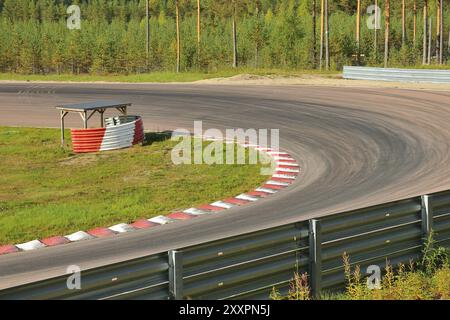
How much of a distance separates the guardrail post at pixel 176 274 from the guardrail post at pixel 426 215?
4.65 m

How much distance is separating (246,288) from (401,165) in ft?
44.6

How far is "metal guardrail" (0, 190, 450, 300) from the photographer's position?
819cm

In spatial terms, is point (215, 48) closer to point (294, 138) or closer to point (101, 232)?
point (294, 138)

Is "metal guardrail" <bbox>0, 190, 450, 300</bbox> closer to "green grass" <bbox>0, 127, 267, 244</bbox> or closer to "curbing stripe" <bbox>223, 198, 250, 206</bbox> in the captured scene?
"curbing stripe" <bbox>223, 198, 250, 206</bbox>

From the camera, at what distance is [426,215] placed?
37.2 ft

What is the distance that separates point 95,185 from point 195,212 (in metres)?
5.22

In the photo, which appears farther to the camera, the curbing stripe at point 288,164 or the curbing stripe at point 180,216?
the curbing stripe at point 288,164

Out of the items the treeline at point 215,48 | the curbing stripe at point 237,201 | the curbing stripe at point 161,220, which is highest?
the treeline at point 215,48

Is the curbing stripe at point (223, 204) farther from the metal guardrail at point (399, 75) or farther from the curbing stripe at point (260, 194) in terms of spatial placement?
the metal guardrail at point (399, 75)

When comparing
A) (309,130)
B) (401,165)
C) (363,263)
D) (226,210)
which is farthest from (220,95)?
(363,263)

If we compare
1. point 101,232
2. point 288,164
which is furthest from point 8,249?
point 288,164

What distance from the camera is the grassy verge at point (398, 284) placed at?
375 inches

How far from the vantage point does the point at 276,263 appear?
31.6ft

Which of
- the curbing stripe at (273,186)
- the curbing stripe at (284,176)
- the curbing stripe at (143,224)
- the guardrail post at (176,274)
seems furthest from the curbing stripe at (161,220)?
the guardrail post at (176,274)
